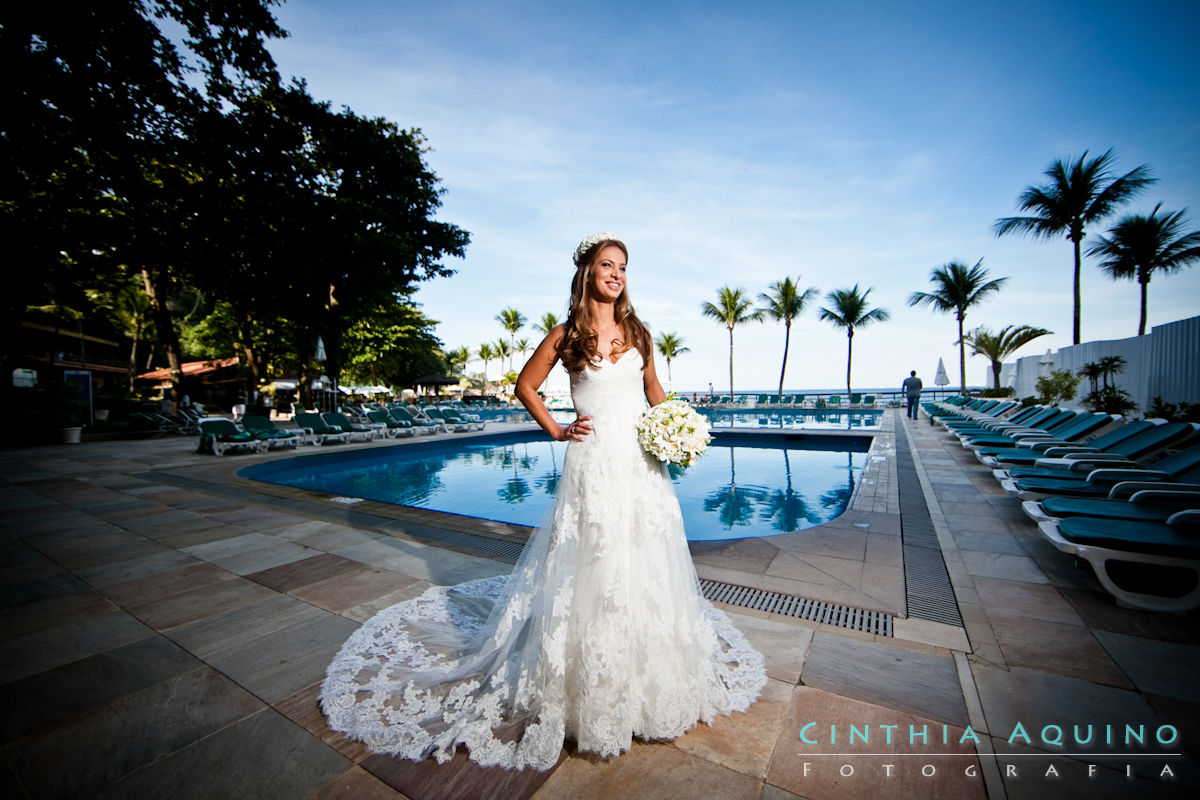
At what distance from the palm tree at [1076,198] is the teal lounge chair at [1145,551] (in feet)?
67.0

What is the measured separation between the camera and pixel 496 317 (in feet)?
179

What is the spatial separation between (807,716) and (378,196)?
21.2m

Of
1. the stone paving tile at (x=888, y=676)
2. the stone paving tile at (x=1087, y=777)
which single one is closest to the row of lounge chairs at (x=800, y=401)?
the stone paving tile at (x=888, y=676)

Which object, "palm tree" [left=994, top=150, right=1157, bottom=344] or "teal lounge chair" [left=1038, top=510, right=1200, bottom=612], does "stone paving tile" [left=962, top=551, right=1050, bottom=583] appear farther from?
"palm tree" [left=994, top=150, right=1157, bottom=344]

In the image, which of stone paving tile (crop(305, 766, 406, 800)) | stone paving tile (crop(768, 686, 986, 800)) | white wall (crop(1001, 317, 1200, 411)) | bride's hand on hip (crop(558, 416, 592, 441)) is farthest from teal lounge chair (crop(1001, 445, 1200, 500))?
white wall (crop(1001, 317, 1200, 411))

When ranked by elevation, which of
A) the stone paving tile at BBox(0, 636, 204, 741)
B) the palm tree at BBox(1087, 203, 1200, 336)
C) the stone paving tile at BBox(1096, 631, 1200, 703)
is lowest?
the stone paving tile at BBox(0, 636, 204, 741)

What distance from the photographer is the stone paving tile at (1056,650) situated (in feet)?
7.09

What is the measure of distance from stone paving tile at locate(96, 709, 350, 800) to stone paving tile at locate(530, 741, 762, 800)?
87 centimetres

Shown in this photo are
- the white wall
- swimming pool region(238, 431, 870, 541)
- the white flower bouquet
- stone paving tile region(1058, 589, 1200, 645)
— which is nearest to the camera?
the white flower bouquet

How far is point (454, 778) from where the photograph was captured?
1.66 meters

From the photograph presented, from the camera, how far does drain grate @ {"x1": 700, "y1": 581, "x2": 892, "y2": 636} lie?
2.73 meters

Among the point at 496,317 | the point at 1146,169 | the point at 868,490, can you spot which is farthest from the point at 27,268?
the point at 496,317

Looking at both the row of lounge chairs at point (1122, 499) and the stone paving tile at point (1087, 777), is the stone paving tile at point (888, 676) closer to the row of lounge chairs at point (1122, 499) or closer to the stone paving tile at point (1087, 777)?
the stone paving tile at point (1087, 777)

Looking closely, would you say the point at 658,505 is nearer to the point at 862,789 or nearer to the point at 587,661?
the point at 587,661
